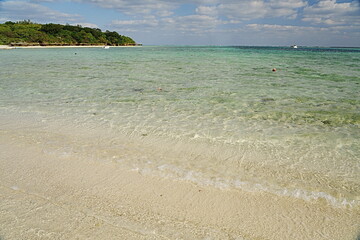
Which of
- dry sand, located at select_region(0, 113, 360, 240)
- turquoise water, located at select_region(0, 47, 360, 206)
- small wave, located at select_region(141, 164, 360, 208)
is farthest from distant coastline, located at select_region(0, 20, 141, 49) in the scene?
small wave, located at select_region(141, 164, 360, 208)

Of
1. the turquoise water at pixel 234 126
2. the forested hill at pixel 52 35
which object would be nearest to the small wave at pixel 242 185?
the turquoise water at pixel 234 126

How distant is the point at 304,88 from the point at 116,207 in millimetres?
9946

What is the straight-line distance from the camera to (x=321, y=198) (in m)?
2.99

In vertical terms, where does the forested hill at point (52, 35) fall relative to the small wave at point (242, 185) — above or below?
above

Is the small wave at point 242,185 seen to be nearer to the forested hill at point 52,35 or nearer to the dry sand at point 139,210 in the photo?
the dry sand at point 139,210

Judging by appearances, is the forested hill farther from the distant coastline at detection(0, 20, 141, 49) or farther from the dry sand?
the dry sand

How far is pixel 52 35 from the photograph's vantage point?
362 ft

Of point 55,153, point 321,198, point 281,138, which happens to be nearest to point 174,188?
point 321,198

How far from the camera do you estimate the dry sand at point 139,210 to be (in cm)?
236

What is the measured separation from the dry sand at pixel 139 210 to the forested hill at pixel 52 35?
98.2 metres

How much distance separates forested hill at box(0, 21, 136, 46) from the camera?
9025cm

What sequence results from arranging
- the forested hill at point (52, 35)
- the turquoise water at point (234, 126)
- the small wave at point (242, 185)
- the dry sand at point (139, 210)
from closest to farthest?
the dry sand at point (139, 210) → the small wave at point (242, 185) → the turquoise water at point (234, 126) → the forested hill at point (52, 35)

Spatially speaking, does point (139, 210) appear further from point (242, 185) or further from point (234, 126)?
point (234, 126)

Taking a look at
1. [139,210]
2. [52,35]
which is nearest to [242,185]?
[139,210]
